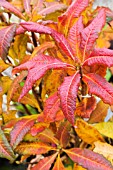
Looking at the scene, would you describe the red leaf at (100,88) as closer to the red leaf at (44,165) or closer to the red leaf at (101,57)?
the red leaf at (101,57)

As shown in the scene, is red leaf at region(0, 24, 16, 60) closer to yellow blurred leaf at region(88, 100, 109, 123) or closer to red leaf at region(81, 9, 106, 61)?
red leaf at region(81, 9, 106, 61)

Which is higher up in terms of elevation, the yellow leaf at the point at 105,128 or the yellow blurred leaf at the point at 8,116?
the yellow blurred leaf at the point at 8,116

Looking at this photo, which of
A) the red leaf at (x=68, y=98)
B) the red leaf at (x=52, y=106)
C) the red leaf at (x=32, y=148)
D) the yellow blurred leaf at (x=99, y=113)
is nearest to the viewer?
the red leaf at (x=68, y=98)

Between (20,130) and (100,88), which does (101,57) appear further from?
(20,130)

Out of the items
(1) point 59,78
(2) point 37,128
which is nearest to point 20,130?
(2) point 37,128

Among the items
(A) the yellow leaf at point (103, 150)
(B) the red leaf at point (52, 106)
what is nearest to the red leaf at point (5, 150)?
(B) the red leaf at point (52, 106)

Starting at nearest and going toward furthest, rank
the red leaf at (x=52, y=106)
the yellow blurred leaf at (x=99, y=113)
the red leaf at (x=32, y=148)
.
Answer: the red leaf at (x=52, y=106) < the red leaf at (x=32, y=148) < the yellow blurred leaf at (x=99, y=113)

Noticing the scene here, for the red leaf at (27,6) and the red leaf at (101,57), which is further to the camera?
the red leaf at (27,6)
